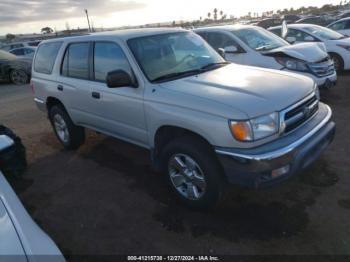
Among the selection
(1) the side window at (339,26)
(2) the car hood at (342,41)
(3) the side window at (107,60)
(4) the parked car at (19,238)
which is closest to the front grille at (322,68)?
(2) the car hood at (342,41)

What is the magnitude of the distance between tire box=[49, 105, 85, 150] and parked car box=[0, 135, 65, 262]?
10.3 feet

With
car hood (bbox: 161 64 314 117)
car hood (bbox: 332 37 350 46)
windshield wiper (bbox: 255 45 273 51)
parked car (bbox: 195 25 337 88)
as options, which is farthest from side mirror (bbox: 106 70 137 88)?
car hood (bbox: 332 37 350 46)

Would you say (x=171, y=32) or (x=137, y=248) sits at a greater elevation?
(x=171, y=32)

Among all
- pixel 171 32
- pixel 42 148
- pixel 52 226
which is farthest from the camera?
pixel 42 148

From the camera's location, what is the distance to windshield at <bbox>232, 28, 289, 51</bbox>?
7320mm

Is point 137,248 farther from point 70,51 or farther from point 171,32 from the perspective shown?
point 70,51

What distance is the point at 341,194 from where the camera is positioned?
364 cm

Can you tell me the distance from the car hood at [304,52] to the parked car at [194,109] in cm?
296

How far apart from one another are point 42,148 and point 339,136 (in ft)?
16.3

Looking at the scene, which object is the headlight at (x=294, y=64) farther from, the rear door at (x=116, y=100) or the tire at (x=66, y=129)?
the tire at (x=66, y=129)

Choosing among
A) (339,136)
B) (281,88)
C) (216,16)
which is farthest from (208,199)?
(216,16)

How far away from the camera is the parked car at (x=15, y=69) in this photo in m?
13.2

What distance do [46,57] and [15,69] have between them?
29.4ft

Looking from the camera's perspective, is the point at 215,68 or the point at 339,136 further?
the point at 339,136
